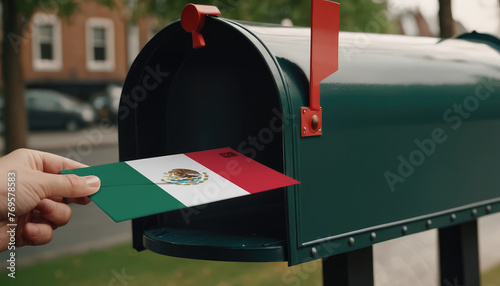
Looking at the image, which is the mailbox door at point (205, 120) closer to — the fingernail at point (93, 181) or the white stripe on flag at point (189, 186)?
the white stripe on flag at point (189, 186)

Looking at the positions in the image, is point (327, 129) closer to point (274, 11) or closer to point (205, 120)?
point (205, 120)

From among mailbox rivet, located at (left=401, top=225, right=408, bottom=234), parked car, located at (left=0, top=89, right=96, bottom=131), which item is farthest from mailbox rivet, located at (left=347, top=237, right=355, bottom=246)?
parked car, located at (left=0, top=89, right=96, bottom=131)

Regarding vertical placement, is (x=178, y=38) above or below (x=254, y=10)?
below

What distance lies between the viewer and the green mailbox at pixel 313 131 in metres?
1.49

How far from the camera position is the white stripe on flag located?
132cm

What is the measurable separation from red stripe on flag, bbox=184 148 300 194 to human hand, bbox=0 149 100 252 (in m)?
0.34

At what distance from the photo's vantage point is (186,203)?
130 centimetres

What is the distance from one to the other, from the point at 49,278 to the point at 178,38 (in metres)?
2.94

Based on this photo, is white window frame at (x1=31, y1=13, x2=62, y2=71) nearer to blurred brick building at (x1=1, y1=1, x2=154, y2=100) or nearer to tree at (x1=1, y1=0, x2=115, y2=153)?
blurred brick building at (x1=1, y1=1, x2=154, y2=100)

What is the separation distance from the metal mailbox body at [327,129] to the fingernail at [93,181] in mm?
383

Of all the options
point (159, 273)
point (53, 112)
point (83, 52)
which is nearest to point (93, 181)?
point (159, 273)

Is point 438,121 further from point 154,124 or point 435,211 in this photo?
point 154,124

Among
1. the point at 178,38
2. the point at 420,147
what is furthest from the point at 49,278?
the point at 420,147

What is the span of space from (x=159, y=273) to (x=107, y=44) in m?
19.2
